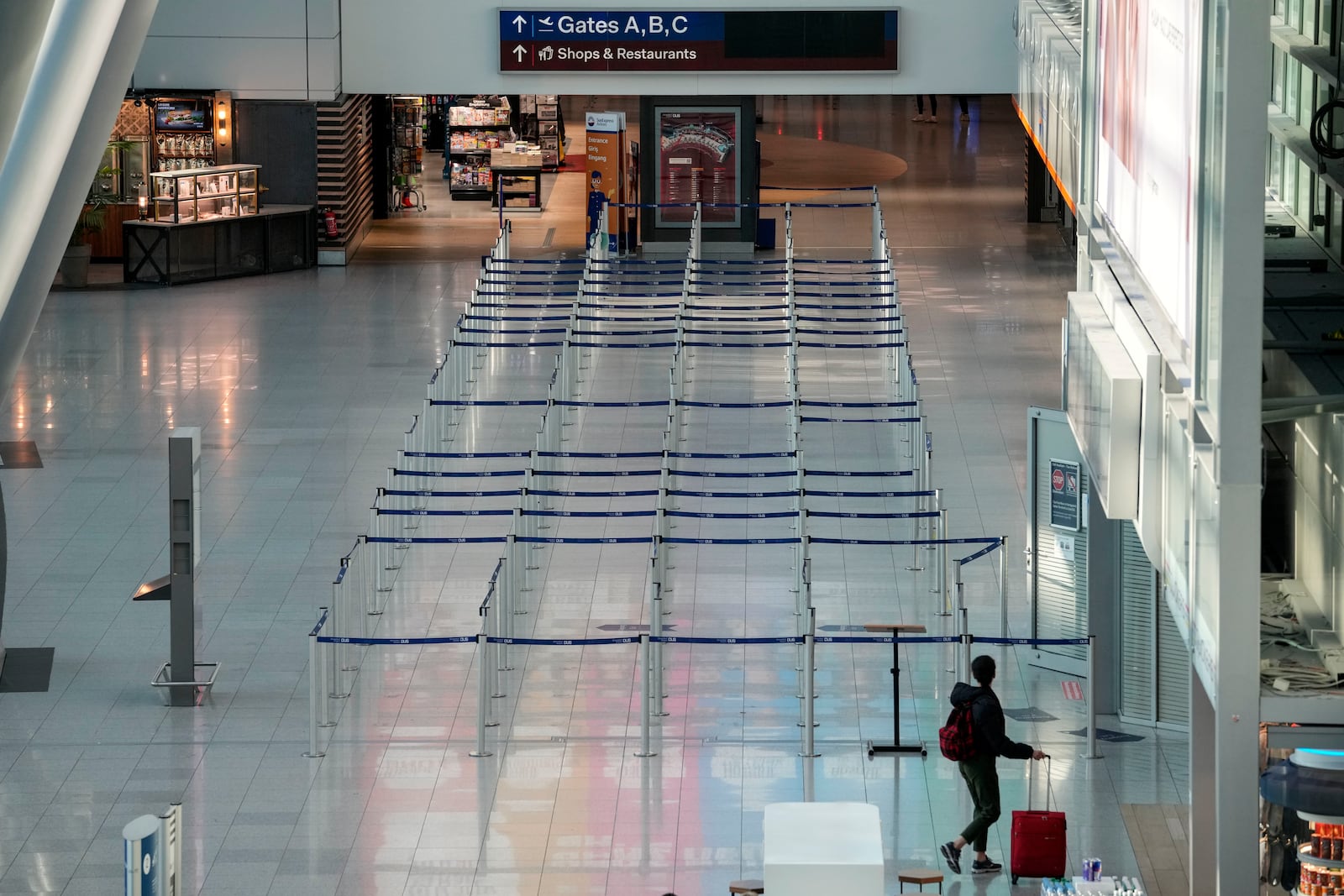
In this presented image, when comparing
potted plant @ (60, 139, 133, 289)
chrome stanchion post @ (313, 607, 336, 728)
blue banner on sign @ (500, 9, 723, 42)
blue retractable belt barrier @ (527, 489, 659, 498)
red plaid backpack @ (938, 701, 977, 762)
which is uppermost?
blue banner on sign @ (500, 9, 723, 42)

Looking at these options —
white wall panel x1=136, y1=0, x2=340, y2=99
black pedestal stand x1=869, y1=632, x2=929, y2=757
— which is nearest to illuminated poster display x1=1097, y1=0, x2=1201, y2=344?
black pedestal stand x1=869, y1=632, x2=929, y2=757

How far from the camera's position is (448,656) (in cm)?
1347

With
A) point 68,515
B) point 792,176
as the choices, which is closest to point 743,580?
point 68,515

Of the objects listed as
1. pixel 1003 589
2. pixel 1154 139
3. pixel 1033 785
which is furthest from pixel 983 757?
pixel 1003 589

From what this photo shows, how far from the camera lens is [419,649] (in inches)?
535

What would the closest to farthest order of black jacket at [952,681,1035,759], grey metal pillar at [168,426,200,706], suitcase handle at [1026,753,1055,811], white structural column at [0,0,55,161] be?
1. white structural column at [0,0,55,161]
2. black jacket at [952,681,1035,759]
3. suitcase handle at [1026,753,1055,811]
4. grey metal pillar at [168,426,200,706]

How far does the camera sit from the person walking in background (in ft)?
32.2

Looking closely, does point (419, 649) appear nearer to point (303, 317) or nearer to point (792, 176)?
point (303, 317)

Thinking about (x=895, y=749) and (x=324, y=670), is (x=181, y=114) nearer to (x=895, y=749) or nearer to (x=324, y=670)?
(x=324, y=670)

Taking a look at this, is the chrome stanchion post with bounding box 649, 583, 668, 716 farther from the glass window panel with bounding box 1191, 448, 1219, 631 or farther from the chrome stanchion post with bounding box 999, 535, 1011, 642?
the glass window panel with bounding box 1191, 448, 1219, 631

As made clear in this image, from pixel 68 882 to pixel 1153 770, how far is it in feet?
19.9

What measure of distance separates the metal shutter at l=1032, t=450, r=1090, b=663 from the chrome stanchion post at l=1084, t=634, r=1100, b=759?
101cm

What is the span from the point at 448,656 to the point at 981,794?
4.73 metres

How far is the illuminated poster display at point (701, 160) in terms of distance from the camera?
30750 millimetres
